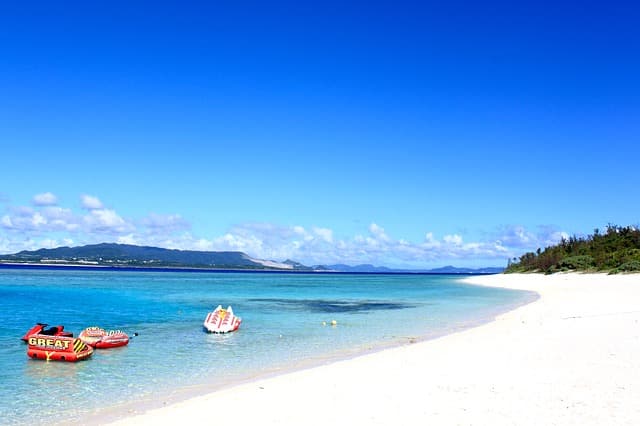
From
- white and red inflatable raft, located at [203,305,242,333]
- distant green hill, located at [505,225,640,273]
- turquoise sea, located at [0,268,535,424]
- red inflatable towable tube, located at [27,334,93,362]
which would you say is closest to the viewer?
turquoise sea, located at [0,268,535,424]

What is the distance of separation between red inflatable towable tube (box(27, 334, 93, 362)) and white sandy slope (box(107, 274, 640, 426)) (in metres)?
8.19

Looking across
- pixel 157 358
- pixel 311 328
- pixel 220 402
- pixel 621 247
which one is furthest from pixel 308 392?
pixel 621 247

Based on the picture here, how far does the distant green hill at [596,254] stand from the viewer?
7651cm

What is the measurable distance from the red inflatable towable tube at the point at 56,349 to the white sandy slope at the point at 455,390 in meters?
8.19

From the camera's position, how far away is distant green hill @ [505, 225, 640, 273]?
76.5 meters

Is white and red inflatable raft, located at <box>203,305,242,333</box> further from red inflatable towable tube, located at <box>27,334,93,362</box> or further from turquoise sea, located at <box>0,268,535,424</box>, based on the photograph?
red inflatable towable tube, located at <box>27,334,93,362</box>

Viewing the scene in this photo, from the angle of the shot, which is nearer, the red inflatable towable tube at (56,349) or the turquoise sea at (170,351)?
the turquoise sea at (170,351)

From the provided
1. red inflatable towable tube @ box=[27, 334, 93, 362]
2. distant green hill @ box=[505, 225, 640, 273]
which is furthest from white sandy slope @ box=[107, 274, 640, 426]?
distant green hill @ box=[505, 225, 640, 273]

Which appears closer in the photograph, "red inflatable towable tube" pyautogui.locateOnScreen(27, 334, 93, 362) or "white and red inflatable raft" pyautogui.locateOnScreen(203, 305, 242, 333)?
"red inflatable towable tube" pyautogui.locateOnScreen(27, 334, 93, 362)

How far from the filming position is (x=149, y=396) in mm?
14336

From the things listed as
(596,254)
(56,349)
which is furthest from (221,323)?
(596,254)

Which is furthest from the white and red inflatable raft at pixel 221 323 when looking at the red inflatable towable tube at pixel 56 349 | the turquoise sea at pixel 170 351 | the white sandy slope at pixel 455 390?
the white sandy slope at pixel 455 390

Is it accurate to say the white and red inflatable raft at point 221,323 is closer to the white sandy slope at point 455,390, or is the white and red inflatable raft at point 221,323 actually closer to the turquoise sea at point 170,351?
the turquoise sea at point 170,351

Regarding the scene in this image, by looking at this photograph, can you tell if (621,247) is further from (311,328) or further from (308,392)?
(308,392)
